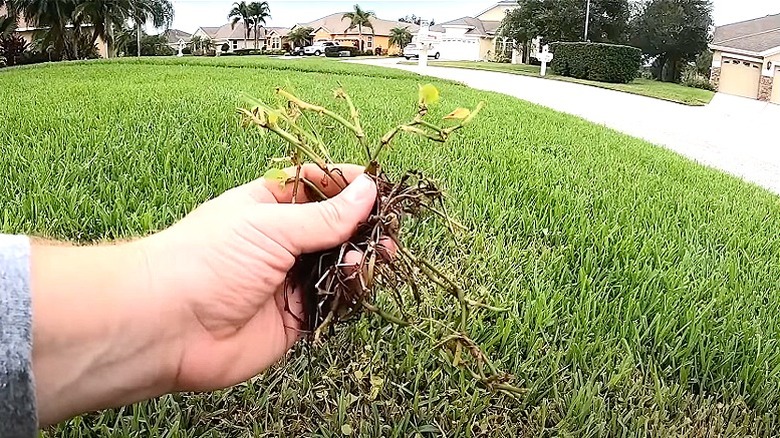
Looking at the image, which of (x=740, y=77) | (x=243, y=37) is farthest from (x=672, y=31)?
(x=243, y=37)

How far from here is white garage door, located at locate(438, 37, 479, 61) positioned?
1426 inches

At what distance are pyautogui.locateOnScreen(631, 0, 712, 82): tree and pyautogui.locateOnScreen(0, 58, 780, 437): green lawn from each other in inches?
835

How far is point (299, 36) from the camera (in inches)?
1773

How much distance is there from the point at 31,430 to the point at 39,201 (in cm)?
138

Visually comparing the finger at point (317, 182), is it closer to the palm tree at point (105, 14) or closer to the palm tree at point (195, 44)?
the palm tree at point (105, 14)

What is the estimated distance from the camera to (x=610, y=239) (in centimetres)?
196

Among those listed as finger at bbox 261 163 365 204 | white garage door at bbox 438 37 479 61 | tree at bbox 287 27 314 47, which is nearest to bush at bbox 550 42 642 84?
white garage door at bbox 438 37 479 61

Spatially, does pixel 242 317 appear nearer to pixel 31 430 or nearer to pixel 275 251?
pixel 275 251

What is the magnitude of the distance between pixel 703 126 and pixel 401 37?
3767 cm

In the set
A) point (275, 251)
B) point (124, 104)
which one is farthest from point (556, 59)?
point (275, 251)

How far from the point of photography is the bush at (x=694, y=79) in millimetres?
20962

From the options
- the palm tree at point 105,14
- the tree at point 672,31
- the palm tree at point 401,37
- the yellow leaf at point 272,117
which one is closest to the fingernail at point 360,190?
the yellow leaf at point 272,117

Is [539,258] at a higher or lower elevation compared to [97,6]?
lower

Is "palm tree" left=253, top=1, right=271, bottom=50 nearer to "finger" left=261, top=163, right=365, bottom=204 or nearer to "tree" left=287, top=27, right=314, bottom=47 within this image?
"tree" left=287, top=27, right=314, bottom=47
